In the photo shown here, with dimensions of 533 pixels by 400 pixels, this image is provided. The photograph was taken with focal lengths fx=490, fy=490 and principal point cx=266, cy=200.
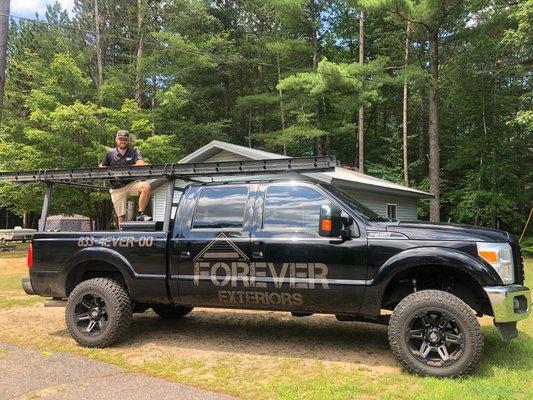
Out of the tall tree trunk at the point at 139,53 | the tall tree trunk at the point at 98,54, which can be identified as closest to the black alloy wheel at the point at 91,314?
the tall tree trunk at the point at 139,53

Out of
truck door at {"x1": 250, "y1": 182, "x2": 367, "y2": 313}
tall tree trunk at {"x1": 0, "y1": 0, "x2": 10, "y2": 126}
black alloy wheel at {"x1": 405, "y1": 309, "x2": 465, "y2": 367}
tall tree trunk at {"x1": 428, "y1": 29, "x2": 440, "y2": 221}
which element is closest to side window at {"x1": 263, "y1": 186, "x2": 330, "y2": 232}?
truck door at {"x1": 250, "y1": 182, "x2": 367, "y2": 313}

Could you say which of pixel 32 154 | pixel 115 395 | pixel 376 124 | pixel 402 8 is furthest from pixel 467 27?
pixel 115 395

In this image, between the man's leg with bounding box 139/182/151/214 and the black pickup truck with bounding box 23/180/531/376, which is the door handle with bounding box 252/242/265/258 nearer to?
the black pickup truck with bounding box 23/180/531/376

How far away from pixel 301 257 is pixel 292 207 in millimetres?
596

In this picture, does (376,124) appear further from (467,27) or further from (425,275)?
(425,275)

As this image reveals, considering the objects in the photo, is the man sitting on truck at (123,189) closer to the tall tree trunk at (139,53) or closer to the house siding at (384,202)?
the house siding at (384,202)

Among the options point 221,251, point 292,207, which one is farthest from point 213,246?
point 292,207

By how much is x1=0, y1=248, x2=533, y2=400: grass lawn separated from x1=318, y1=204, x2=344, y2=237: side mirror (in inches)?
54.8

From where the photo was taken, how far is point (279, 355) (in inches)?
217

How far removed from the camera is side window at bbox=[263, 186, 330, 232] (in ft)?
17.8

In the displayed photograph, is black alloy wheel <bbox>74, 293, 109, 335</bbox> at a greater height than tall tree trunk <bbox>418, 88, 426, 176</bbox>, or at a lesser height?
lesser

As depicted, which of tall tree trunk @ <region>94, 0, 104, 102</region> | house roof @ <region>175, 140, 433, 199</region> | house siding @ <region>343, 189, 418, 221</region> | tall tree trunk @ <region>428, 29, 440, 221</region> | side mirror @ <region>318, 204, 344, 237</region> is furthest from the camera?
tall tree trunk @ <region>94, 0, 104, 102</region>

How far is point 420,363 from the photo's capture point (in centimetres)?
472

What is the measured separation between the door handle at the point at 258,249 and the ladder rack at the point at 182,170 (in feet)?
2.82
